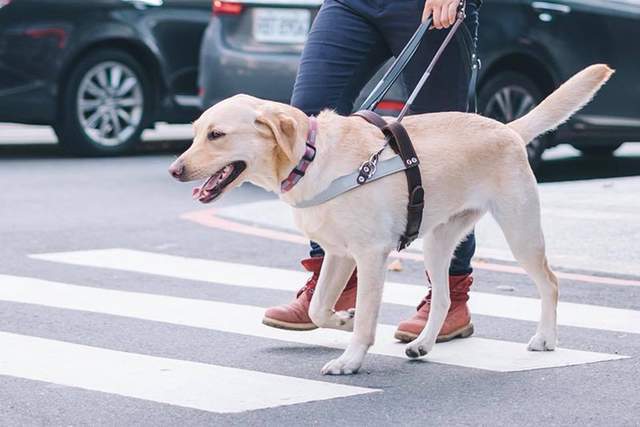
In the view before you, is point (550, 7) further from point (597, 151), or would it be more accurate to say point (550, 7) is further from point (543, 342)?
point (543, 342)

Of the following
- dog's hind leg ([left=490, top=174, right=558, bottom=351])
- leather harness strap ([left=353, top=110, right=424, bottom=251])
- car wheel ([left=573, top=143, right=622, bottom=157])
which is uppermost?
leather harness strap ([left=353, top=110, right=424, bottom=251])

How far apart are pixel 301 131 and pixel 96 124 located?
7598 millimetres

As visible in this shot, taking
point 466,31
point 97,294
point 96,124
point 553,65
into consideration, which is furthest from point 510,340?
point 96,124

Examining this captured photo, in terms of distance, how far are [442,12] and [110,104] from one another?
7231mm

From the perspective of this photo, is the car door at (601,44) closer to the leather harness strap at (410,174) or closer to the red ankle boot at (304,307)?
the red ankle boot at (304,307)

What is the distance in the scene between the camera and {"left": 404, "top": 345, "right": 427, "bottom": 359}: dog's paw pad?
18.0ft

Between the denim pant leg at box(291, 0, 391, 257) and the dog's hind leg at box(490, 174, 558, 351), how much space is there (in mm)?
821

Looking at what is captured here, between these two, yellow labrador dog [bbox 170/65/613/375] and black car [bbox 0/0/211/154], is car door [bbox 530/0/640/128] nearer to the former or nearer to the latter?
black car [bbox 0/0/211/154]

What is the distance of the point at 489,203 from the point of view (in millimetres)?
5426

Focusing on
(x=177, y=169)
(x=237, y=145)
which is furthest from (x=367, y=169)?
(x=177, y=169)

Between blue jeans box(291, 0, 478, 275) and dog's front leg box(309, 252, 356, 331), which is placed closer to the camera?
dog's front leg box(309, 252, 356, 331)

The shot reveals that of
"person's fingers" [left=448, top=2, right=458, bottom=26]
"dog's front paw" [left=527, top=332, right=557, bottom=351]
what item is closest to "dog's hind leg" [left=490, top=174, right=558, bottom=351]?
"dog's front paw" [left=527, top=332, right=557, bottom=351]

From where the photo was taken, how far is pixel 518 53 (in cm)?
1068

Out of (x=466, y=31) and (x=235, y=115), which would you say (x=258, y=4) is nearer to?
(x=466, y=31)
